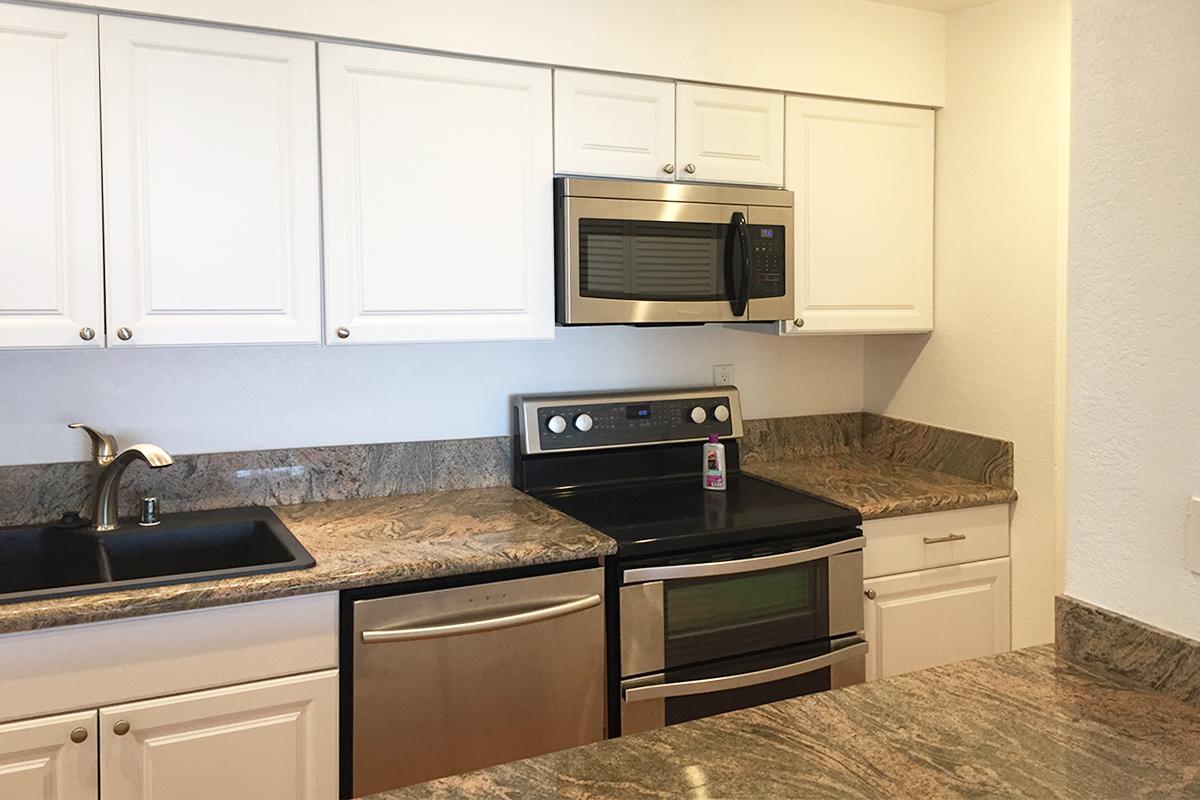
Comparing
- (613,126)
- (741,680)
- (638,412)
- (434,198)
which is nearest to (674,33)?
(613,126)

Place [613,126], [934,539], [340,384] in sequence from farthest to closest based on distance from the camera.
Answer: [934,539] → [340,384] → [613,126]

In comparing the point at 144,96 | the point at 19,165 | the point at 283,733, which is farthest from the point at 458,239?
the point at 283,733

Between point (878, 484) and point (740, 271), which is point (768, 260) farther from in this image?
point (878, 484)

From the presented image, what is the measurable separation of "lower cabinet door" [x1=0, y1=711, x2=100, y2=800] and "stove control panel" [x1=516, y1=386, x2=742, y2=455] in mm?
1299

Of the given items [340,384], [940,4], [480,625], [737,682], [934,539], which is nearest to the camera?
[480,625]

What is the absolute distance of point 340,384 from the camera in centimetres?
272

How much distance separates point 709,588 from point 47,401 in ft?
5.39

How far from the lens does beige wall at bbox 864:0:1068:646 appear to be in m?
2.76

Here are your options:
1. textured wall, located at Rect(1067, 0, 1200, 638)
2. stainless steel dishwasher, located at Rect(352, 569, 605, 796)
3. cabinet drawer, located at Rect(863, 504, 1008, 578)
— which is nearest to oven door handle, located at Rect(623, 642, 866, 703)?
stainless steel dishwasher, located at Rect(352, 569, 605, 796)

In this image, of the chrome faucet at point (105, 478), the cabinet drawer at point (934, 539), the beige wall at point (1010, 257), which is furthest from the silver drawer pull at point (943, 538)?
the chrome faucet at point (105, 478)

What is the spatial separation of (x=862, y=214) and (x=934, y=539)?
0.96 m

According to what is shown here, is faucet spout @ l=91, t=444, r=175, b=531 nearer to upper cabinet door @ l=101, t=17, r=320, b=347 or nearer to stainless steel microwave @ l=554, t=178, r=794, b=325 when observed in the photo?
upper cabinet door @ l=101, t=17, r=320, b=347

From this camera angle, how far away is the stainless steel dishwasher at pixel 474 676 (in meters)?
2.13

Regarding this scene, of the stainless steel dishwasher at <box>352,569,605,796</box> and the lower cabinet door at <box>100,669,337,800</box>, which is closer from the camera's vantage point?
the lower cabinet door at <box>100,669,337,800</box>
